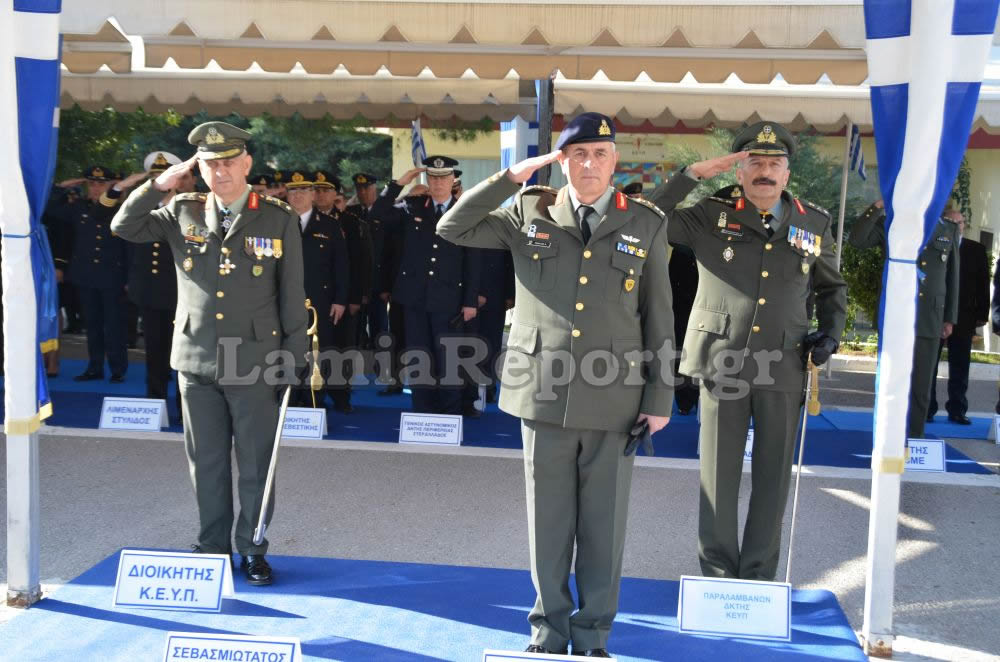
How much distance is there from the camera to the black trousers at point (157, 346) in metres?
7.39

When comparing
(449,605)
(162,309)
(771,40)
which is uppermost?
(771,40)

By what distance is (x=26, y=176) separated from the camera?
4109 millimetres

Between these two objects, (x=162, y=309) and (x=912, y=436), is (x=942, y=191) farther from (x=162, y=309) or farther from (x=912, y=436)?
(x=162, y=309)

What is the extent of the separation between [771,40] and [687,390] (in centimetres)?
382

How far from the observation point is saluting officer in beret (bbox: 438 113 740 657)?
137 inches

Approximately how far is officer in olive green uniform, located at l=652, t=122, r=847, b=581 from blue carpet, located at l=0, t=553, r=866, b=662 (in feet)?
1.30

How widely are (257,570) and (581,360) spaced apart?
72.3 inches

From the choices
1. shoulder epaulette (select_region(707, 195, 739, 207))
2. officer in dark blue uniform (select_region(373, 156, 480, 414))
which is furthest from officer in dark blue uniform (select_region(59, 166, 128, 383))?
shoulder epaulette (select_region(707, 195, 739, 207))

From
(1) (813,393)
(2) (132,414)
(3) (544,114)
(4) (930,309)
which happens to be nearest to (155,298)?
(2) (132,414)

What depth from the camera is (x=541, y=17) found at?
5.24 metres

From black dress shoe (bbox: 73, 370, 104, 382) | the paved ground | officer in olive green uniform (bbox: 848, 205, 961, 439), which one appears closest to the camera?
the paved ground

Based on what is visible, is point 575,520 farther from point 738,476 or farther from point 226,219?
point 226,219

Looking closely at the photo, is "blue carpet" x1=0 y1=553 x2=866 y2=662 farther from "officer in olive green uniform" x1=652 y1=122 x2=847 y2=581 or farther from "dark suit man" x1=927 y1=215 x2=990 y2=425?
"dark suit man" x1=927 y1=215 x2=990 y2=425

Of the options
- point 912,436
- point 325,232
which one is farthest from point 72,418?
point 912,436
